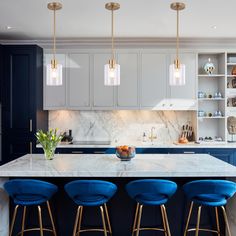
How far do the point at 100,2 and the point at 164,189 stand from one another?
2.16 metres

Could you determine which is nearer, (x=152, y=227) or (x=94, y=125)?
(x=152, y=227)

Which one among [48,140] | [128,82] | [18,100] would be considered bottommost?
[48,140]

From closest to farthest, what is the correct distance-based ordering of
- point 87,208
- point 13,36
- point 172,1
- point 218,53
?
point 87,208 → point 172,1 → point 13,36 → point 218,53

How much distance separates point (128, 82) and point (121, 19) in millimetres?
1292

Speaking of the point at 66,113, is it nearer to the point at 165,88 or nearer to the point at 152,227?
the point at 165,88

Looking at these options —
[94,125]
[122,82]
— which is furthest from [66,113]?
[122,82]

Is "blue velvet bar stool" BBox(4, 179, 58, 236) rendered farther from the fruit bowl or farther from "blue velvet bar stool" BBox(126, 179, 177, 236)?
the fruit bowl

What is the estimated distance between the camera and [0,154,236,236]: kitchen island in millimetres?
2807

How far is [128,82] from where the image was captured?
5199 millimetres

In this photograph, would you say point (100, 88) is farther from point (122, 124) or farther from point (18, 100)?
point (18, 100)

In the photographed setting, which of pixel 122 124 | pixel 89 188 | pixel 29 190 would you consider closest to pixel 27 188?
pixel 29 190

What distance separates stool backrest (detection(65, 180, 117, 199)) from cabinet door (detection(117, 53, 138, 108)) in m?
2.66

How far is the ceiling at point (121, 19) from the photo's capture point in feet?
11.7

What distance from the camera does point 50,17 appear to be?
4020 mm
